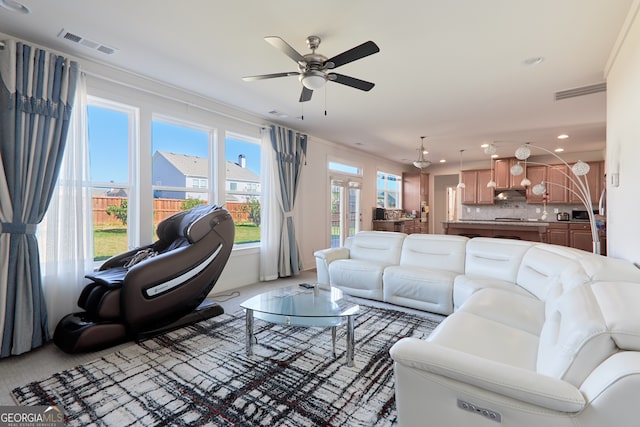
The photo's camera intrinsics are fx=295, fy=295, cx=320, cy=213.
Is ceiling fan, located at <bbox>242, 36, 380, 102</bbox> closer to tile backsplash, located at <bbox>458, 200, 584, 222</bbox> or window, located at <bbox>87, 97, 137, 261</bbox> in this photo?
window, located at <bbox>87, 97, 137, 261</bbox>

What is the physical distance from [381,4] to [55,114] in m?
2.87

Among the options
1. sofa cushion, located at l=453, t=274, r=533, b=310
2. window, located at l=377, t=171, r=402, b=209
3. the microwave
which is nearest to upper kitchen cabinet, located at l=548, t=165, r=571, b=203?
the microwave

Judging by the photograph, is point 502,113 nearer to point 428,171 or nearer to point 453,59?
point 453,59

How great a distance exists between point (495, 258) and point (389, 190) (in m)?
5.82

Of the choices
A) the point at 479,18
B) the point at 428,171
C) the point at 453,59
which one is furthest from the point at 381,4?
the point at 428,171

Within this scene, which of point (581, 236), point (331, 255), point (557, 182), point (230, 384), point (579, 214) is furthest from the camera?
point (557, 182)

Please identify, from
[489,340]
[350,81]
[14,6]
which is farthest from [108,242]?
[489,340]

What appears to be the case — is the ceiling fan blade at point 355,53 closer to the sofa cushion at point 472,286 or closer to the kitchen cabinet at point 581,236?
the sofa cushion at point 472,286

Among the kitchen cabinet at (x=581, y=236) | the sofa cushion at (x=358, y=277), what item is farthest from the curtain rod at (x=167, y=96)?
the kitchen cabinet at (x=581, y=236)

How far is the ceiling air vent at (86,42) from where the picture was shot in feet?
8.21

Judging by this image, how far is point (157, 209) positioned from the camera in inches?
144

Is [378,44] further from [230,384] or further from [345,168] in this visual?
[345,168]

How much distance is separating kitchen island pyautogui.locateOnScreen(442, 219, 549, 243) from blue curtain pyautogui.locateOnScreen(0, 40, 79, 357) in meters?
6.10

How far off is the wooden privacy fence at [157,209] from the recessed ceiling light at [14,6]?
64.7 inches
